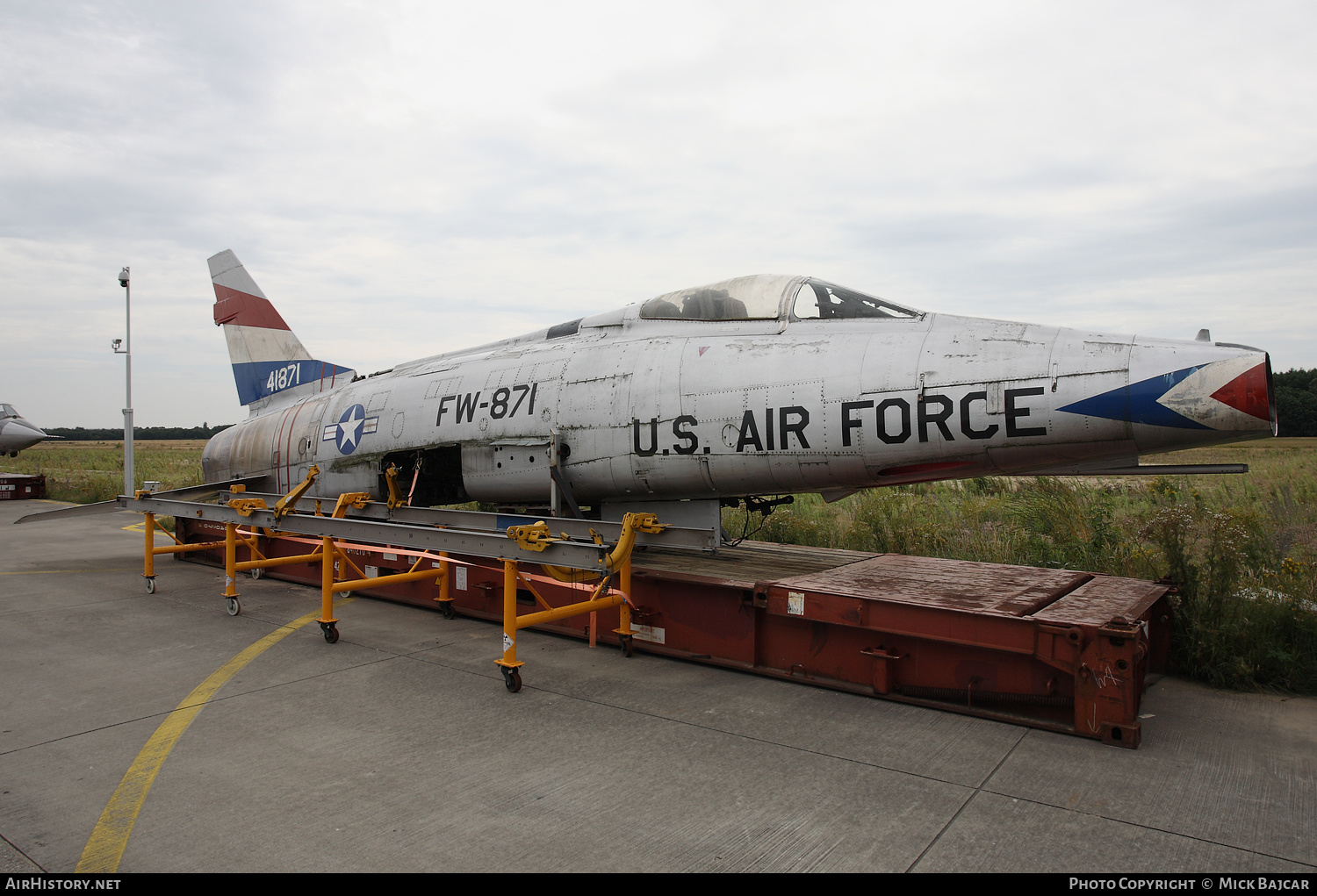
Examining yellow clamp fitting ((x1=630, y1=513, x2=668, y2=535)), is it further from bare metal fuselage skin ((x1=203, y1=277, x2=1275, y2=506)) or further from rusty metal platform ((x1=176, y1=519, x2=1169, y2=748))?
bare metal fuselage skin ((x1=203, y1=277, x2=1275, y2=506))

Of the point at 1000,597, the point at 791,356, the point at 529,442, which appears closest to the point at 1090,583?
the point at 1000,597

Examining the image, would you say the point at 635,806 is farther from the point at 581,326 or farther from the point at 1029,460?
the point at 581,326

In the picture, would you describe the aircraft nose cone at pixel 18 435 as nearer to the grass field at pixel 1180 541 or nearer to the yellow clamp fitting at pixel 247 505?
the yellow clamp fitting at pixel 247 505

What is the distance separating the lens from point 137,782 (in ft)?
12.7

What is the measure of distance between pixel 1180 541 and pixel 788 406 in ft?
11.0

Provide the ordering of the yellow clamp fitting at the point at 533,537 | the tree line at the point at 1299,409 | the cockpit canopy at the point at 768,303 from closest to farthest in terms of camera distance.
→ the yellow clamp fitting at the point at 533,537
the cockpit canopy at the point at 768,303
the tree line at the point at 1299,409

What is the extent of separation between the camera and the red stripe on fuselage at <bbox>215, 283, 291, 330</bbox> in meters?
11.7

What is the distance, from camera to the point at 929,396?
16.8 ft

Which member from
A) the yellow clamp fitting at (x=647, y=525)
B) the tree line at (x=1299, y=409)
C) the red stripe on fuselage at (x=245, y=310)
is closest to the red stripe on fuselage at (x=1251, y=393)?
the yellow clamp fitting at (x=647, y=525)

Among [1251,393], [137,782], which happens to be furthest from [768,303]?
[137,782]

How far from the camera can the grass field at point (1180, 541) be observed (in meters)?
5.34

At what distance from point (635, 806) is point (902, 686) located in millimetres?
2212

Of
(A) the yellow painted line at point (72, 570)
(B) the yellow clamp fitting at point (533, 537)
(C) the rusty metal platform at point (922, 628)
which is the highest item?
(B) the yellow clamp fitting at point (533, 537)

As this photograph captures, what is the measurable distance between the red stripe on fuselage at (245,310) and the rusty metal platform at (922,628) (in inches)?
278
